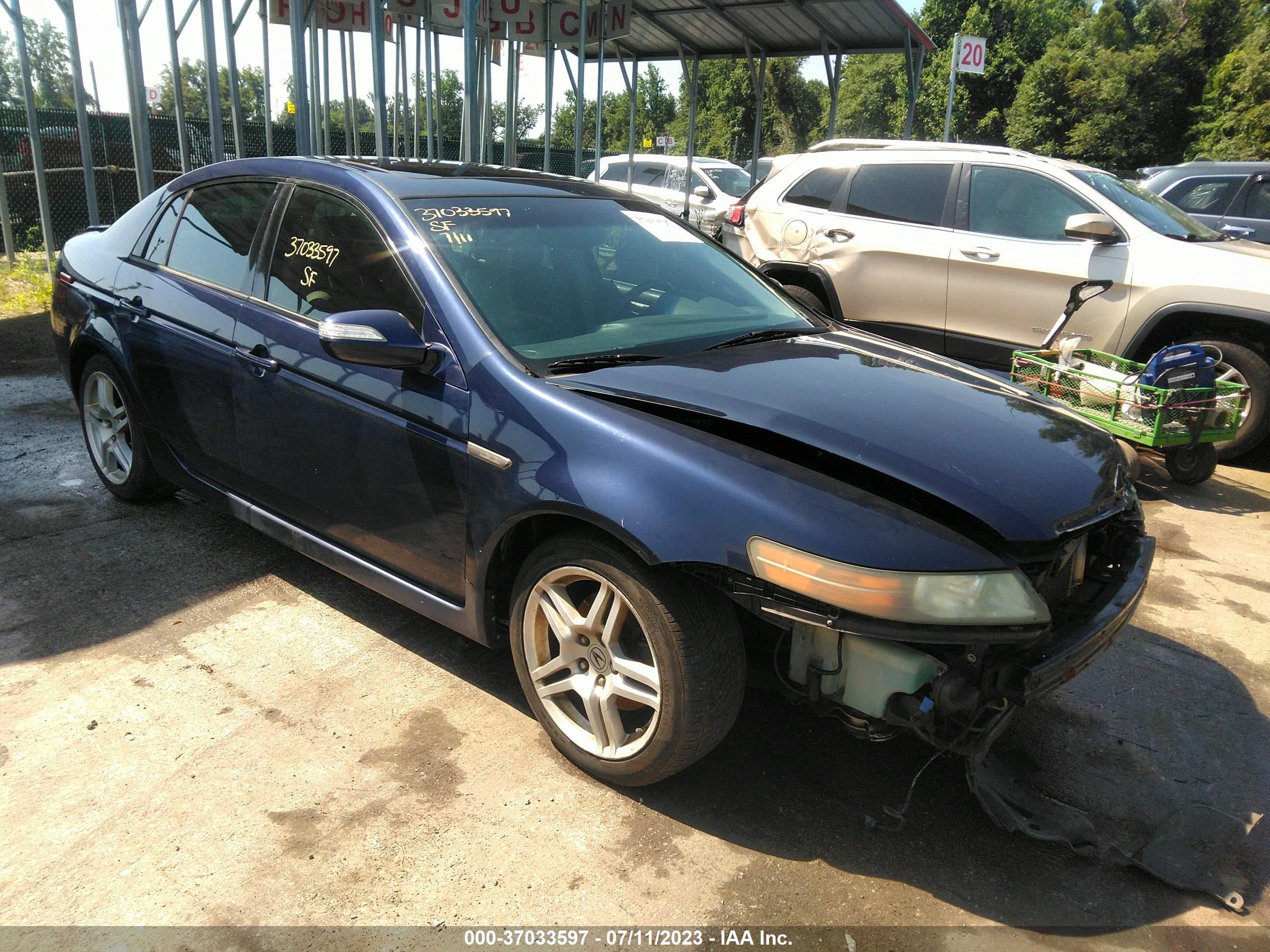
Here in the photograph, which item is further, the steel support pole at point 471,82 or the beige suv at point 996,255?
the steel support pole at point 471,82

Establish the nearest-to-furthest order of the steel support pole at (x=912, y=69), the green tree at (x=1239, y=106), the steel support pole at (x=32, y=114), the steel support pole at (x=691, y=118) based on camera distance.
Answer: the steel support pole at (x=32, y=114) → the steel support pole at (x=912, y=69) → the steel support pole at (x=691, y=118) → the green tree at (x=1239, y=106)

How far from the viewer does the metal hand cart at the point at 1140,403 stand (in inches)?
204

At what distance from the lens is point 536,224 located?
3361 mm

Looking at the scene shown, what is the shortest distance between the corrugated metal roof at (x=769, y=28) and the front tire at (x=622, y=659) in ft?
29.2

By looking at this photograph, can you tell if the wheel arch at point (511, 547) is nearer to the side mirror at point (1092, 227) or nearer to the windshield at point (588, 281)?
the windshield at point (588, 281)

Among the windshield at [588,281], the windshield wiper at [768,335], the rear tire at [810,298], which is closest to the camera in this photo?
the windshield at [588,281]

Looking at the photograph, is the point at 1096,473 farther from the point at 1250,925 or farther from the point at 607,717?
the point at 607,717

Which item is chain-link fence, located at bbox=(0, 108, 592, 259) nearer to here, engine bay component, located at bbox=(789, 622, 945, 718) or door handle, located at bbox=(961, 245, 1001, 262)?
door handle, located at bbox=(961, 245, 1001, 262)

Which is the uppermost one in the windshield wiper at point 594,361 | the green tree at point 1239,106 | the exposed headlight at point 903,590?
the green tree at point 1239,106

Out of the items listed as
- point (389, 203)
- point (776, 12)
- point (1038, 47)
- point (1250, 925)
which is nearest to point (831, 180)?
point (776, 12)

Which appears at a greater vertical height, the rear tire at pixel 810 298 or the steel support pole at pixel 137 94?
the steel support pole at pixel 137 94

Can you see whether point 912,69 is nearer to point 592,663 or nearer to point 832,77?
point 832,77

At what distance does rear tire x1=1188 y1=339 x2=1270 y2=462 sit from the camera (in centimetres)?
574

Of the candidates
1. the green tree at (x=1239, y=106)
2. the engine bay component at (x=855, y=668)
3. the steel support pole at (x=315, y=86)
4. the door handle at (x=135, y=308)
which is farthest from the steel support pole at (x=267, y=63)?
the green tree at (x=1239, y=106)
